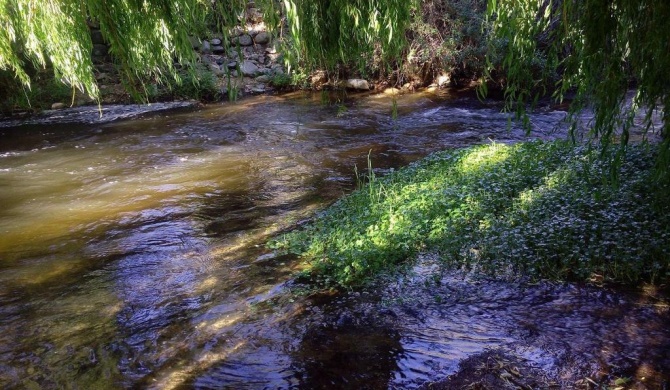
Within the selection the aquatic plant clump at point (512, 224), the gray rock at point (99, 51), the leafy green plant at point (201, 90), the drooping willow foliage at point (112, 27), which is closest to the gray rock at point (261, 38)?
the leafy green plant at point (201, 90)

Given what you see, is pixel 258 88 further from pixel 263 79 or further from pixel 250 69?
pixel 250 69

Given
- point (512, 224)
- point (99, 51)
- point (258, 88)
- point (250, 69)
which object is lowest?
point (512, 224)

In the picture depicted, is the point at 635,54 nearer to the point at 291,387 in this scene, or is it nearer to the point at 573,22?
the point at 573,22

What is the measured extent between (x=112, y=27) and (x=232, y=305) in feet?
9.50

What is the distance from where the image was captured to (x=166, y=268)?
5730mm

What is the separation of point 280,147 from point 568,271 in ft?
23.8

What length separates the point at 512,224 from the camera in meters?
5.36

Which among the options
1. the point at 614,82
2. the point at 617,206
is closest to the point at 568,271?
the point at 617,206

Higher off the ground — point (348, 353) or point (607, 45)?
point (607, 45)

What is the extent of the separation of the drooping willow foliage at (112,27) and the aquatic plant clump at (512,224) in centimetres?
284

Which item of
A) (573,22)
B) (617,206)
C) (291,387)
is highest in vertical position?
(573,22)

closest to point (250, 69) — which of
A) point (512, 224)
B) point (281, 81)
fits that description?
point (281, 81)

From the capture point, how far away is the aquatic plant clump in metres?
4.60

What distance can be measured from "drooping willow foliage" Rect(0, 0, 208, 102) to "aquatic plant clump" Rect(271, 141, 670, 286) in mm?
2840
